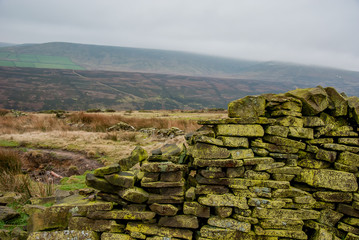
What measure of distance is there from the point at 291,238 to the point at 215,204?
2.07 meters

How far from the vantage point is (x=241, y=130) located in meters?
5.45

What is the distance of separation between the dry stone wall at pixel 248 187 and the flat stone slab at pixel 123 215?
0.02m

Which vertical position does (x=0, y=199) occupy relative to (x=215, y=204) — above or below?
below

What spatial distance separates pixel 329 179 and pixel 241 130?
245cm

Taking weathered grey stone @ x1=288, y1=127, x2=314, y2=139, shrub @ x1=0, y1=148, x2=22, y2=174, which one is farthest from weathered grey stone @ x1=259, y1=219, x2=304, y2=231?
shrub @ x1=0, y1=148, x2=22, y2=174

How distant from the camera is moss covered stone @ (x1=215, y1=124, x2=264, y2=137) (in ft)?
17.9

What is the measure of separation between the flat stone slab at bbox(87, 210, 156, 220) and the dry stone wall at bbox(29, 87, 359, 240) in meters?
0.02

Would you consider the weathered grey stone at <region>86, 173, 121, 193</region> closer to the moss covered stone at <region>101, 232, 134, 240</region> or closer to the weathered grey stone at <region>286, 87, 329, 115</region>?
the moss covered stone at <region>101, 232, 134, 240</region>

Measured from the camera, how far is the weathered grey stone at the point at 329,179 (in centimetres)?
529

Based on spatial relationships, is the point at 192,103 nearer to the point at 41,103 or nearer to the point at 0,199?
the point at 41,103

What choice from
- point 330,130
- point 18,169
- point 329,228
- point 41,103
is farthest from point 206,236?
point 41,103

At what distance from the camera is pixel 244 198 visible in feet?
17.0

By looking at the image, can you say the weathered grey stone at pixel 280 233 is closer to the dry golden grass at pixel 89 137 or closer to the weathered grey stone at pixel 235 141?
the weathered grey stone at pixel 235 141

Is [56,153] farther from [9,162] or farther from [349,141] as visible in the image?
[349,141]
